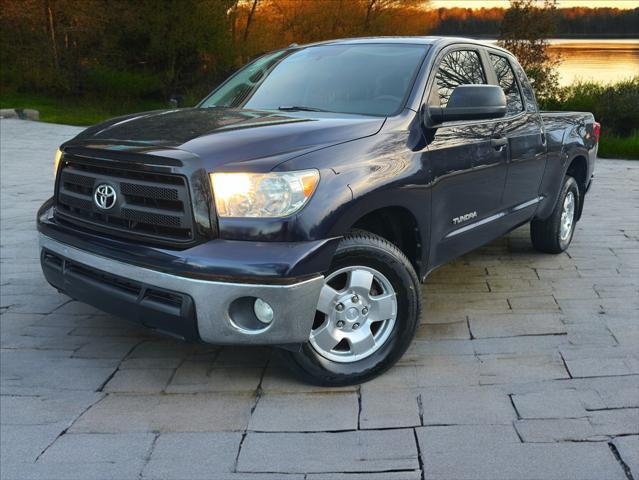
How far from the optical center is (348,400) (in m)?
3.38

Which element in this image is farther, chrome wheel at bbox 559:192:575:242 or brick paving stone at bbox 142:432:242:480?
chrome wheel at bbox 559:192:575:242

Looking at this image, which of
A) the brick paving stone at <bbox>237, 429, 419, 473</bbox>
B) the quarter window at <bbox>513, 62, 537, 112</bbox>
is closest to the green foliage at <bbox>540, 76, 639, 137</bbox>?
the quarter window at <bbox>513, 62, 537, 112</bbox>

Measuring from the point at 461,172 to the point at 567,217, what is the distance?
253 cm

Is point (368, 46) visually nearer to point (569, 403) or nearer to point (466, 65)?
point (466, 65)

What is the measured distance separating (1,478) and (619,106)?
1695 centimetres

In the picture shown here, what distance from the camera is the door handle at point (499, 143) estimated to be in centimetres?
454

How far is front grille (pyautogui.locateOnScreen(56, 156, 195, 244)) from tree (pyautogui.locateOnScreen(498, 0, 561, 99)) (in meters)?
17.4

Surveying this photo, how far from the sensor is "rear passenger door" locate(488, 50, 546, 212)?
15.8 ft

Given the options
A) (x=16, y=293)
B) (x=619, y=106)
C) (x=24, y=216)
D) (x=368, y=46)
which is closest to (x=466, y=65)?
(x=368, y=46)

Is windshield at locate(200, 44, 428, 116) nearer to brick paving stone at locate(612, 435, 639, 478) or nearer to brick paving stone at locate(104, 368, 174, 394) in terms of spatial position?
brick paving stone at locate(104, 368, 174, 394)

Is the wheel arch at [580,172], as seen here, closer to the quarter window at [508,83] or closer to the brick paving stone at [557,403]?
the quarter window at [508,83]

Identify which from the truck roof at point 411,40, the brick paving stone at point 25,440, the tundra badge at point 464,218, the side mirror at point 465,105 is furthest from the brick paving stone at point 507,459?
the truck roof at point 411,40

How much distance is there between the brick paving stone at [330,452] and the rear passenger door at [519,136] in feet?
7.87

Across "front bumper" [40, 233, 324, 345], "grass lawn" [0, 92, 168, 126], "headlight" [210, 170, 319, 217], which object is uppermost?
"headlight" [210, 170, 319, 217]
